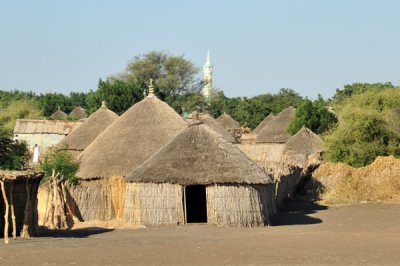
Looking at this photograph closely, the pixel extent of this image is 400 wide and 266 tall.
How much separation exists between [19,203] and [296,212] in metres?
10.4

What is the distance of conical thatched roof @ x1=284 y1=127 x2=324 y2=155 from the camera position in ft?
144

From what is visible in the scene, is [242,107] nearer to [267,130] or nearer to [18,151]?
[267,130]

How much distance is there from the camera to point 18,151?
28.1 metres

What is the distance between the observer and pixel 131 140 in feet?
94.9

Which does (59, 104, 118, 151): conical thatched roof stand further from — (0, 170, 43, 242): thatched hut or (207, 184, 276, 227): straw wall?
(0, 170, 43, 242): thatched hut

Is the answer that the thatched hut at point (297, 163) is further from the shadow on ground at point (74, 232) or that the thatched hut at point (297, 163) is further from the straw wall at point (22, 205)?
the straw wall at point (22, 205)

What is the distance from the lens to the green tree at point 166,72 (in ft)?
225

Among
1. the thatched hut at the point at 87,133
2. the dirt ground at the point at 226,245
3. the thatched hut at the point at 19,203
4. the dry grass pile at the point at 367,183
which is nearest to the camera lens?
the dirt ground at the point at 226,245

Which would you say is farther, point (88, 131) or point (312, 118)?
point (312, 118)

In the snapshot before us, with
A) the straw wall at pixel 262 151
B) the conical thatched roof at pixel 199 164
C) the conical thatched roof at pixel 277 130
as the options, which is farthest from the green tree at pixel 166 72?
the conical thatched roof at pixel 199 164

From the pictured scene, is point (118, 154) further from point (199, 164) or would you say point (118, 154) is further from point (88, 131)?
point (88, 131)

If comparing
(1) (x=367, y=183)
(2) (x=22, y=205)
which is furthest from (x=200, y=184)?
(1) (x=367, y=183)

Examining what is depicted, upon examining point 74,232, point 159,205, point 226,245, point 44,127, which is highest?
Answer: point 44,127

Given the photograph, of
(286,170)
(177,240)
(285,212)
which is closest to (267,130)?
(286,170)
